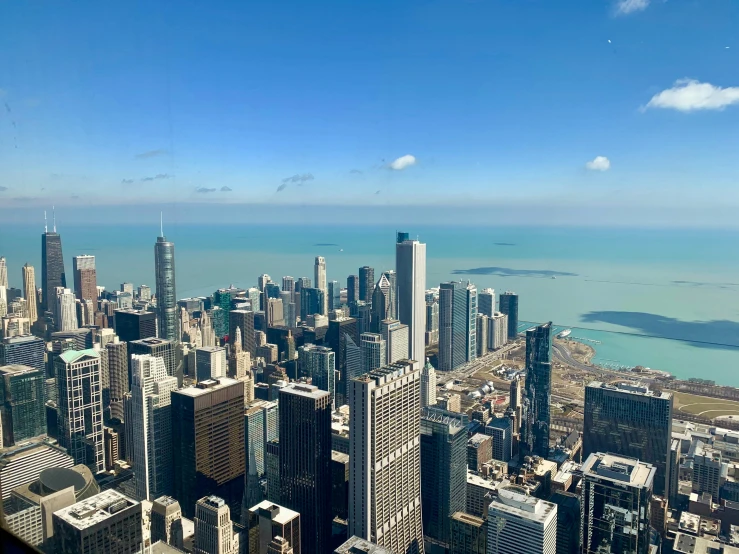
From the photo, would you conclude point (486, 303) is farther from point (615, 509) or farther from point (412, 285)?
point (615, 509)

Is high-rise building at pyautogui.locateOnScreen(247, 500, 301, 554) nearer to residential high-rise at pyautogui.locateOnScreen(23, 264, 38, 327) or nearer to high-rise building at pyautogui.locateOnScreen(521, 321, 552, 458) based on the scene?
high-rise building at pyautogui.locateOnScreen(521, 321, 552, 458)

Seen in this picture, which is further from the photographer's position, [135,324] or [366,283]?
[366,283]

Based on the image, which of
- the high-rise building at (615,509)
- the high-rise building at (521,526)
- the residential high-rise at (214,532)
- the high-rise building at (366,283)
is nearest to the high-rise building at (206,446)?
the residential high-rise at (214,532)

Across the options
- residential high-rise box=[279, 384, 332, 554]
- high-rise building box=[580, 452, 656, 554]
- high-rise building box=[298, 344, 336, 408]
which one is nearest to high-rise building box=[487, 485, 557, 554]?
high-rise building box=[580, 452, 656, 554]

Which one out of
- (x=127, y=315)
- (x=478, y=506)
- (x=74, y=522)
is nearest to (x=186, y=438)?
(x=74, y=522)

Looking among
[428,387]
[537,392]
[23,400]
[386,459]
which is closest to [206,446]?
[23,400]

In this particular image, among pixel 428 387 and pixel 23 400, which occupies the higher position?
pixel 23 400
